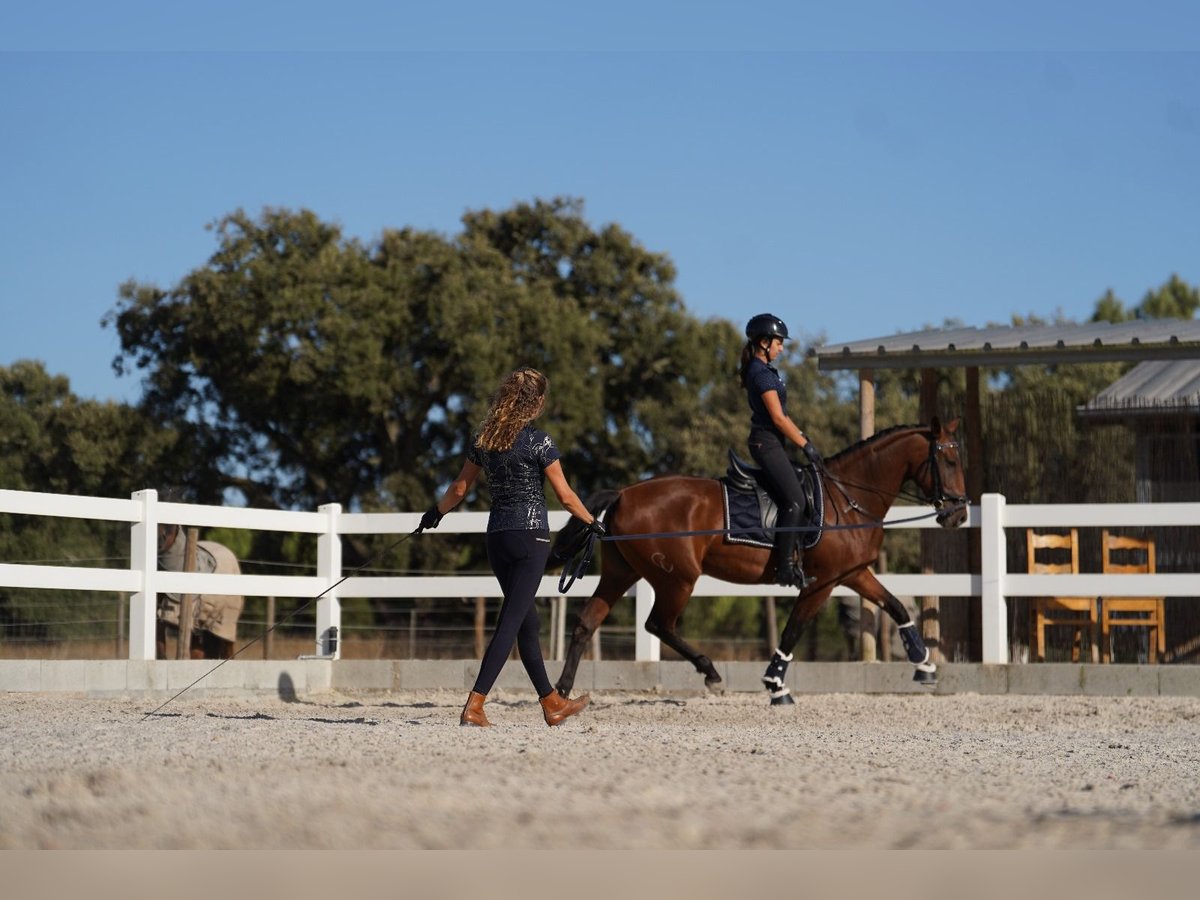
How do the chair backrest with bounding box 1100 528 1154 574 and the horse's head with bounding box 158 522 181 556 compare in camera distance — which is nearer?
the horse's head with bounding box 158 522 181 556

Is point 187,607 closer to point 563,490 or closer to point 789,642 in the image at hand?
point 789,642

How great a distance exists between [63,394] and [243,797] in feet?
118

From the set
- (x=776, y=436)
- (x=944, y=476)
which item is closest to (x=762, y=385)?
(x=776, y=436)

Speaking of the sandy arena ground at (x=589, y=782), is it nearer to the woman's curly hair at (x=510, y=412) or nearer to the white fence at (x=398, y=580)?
the woman's curly hair at (x=510, y=412)

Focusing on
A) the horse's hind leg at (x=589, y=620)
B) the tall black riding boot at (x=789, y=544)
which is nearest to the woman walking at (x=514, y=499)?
the horse's hind leg at (x=589, y=620)

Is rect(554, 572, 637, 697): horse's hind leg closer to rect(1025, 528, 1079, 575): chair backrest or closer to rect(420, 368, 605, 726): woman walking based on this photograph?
rect(420, 368, 605, 726): woman walking

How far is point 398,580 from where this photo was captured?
14.8 meters

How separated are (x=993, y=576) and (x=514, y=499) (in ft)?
19.0

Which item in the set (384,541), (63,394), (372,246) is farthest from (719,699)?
(63,394)

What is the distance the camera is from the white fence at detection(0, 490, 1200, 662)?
12547 millimetres

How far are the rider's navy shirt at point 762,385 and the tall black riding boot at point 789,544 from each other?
624mm

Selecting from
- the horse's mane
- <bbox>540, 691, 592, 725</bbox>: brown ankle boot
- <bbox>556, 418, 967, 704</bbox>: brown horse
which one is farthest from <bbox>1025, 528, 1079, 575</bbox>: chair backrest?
<bbox>540, 691, 592, 725</bbox>: brown ankle boot

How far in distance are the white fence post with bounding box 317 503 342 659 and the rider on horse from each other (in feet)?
14.5

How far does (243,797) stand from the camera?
18.8 feet
